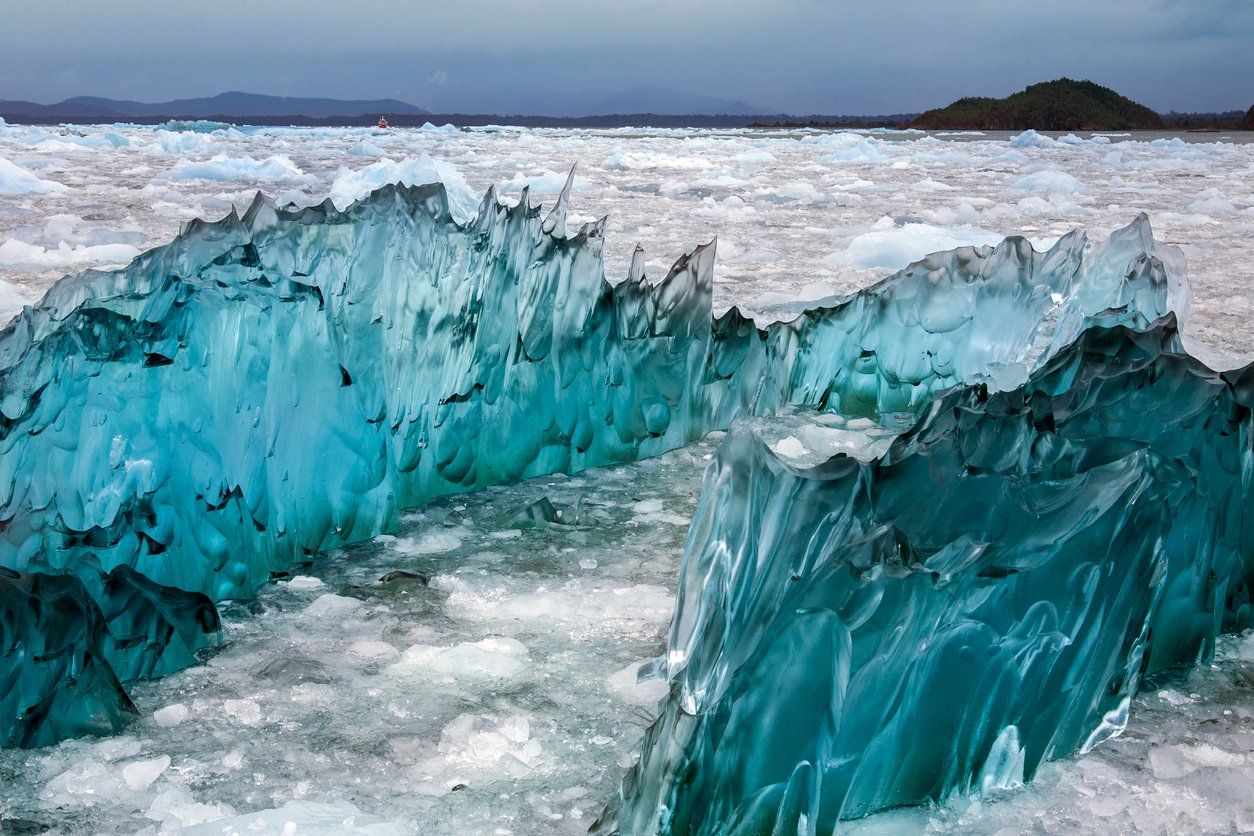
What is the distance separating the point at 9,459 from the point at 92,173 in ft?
35.5

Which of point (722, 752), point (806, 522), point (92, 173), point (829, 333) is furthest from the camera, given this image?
point (92, 173)

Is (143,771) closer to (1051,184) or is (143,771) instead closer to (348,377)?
(348,377)

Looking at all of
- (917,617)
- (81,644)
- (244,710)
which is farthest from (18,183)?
(917,617)

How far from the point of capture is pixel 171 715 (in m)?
1.45

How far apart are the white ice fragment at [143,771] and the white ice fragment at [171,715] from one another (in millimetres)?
97

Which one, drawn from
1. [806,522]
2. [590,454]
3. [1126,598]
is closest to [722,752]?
[806,522]

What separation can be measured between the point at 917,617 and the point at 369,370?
1.25 metres

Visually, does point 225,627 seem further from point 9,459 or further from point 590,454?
point 590,454

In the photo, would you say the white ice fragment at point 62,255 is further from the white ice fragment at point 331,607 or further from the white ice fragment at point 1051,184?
the white ice fragment at point 1051,184

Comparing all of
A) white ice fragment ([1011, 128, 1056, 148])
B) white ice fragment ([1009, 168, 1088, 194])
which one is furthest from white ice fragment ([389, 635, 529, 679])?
white ice fragment ([1011, 128, 1056, 148])

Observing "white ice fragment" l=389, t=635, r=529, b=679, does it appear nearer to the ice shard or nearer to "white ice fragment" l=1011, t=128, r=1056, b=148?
the ice shard

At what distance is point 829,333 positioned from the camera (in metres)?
2.89

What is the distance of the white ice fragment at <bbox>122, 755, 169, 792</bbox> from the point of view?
50.9 inches

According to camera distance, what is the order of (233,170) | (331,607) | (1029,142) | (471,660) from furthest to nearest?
(1029,142), (233,170), (331,607), (471,660)
